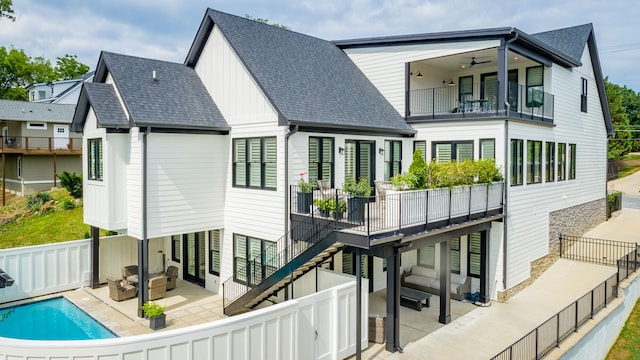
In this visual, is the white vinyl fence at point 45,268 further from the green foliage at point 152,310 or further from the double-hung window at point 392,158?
the double-hung window at point 392,158

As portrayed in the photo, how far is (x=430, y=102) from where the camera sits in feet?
58.8

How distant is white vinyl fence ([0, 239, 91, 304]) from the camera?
49.3 feet

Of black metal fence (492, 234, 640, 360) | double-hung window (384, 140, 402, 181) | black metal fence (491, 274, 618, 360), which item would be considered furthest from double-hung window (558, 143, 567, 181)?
double-hung window (384, 140, 402, 181)

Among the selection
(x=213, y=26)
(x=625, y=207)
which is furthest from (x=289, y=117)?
(x=625, y=207)

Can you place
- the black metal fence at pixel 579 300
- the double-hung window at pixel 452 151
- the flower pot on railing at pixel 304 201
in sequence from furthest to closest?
the double-hung window at pixel 452 151 < the flower pot on railing at pixel 304 201 < the black metal fence at pixel 579 300

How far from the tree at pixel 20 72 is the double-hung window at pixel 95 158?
46.8 meters

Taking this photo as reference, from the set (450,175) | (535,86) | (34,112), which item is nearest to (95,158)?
(450,175)

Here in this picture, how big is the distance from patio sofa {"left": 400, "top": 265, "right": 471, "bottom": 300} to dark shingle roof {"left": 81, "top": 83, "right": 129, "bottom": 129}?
437 inches

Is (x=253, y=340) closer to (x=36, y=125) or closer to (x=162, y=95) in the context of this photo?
(x=162, y=95)

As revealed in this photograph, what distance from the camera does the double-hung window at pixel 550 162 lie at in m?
17.7

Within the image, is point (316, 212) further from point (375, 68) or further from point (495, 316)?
point (375, 68)

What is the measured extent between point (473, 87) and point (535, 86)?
2.38m

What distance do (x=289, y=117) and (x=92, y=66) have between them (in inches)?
2348

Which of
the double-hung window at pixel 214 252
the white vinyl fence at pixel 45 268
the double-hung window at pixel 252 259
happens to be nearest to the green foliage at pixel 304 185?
the double-hung window at pixel 252 259
